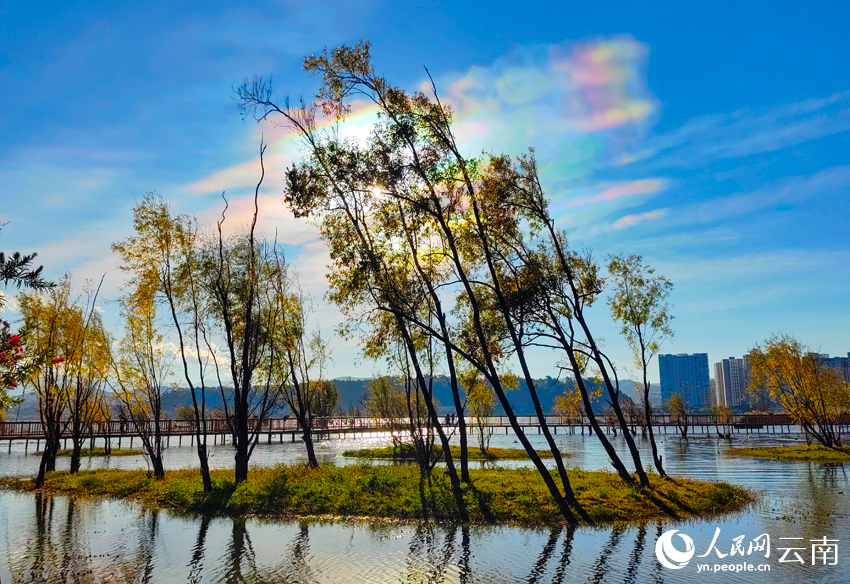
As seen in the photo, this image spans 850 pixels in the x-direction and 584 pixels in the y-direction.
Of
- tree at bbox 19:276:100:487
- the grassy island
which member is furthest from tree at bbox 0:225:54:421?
tree at bbox 19:276:100:487

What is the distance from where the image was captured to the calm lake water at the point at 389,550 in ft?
46.6

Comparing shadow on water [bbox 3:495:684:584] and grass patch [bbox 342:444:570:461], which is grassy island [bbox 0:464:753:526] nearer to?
shadow on water [bbox 3:495:684:584]

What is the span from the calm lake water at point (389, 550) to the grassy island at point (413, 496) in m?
1.35

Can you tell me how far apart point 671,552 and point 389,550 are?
7.73 m

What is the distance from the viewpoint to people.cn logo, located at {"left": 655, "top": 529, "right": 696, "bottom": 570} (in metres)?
14.9

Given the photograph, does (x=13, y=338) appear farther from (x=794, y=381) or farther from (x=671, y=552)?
(x=794, y=381)

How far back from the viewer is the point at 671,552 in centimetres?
1586

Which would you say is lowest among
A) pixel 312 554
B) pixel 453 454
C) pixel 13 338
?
pixel 453 454

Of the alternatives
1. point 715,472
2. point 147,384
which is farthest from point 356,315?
point 715,472

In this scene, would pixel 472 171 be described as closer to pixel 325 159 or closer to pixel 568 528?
pixel 325 159

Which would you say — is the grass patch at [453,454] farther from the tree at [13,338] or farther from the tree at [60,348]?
the tree at [13,338]

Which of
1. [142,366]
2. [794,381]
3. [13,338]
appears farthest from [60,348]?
[794,381]

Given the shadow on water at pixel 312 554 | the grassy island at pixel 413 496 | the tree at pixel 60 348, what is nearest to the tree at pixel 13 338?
the shadow on water at pixel 312 554

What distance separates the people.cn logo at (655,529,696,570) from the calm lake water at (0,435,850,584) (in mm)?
162
